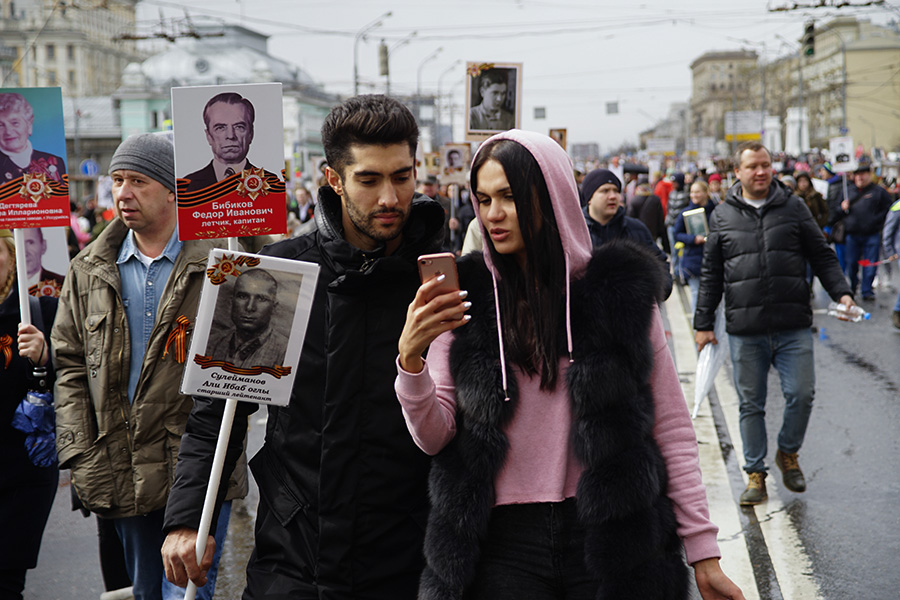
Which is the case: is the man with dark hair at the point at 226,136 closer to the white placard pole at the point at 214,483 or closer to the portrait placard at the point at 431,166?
the white placard pole at the point at 214,483

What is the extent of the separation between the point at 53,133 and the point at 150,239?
40.1 inches

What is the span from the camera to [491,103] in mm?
11023

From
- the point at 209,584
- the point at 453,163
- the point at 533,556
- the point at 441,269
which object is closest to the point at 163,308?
the point at 209,584

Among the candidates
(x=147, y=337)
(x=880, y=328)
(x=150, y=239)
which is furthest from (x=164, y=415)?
(x=880, y=328)

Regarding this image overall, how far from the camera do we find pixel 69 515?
22.5ft

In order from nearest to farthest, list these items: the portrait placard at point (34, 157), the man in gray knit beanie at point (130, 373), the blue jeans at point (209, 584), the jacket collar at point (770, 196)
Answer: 1. the blue jeans at point (209, 584)
2. the man in gray knit beanie at point (130, 373)
3. the portrait placard at point (34, 157)
4. the jacket collar at point (770, 196)

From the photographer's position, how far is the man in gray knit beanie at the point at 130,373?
144 inches

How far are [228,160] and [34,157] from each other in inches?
58.9

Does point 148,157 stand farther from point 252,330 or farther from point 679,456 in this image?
point 679,456

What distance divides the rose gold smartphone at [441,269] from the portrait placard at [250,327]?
522mm

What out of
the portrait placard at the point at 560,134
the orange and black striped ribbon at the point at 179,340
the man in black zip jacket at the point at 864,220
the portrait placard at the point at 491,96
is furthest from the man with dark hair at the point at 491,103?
the man in black zip jacket at the point at 864,220

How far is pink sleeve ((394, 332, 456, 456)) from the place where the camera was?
236 cm

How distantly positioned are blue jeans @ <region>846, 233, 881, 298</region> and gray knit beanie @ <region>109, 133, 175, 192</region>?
555 inches

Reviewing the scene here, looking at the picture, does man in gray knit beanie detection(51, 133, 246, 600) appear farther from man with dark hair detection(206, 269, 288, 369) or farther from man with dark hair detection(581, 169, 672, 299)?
man with dark hair detection(581, 169, 672, 299)
